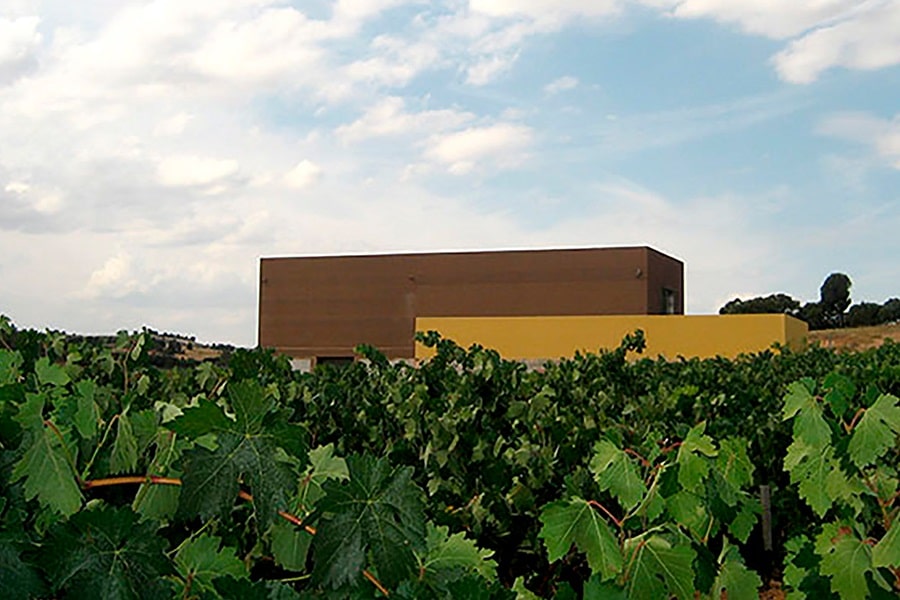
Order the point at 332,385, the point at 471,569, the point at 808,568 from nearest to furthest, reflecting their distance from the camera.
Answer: the point at 471,569 → the point at 808,568 → the point at 332,385

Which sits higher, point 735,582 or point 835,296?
point 835,296

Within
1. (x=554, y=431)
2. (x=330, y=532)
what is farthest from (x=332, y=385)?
(x=330, y=532)

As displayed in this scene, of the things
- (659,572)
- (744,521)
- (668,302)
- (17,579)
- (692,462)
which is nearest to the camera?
(17,579)

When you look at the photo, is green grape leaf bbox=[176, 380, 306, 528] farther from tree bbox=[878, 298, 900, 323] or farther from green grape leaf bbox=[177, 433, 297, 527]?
tree bbox=[878, 298, 900, 323]

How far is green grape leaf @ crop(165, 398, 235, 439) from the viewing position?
1425mm

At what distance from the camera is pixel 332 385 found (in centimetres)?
582

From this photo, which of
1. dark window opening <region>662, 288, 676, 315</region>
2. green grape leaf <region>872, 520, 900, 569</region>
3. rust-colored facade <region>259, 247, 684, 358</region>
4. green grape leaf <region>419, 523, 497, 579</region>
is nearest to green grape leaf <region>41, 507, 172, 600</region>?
green grape leaf <region>419, 523, 497, 579</region>

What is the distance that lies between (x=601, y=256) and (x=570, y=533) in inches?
1681

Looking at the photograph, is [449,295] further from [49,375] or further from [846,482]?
[49,375]

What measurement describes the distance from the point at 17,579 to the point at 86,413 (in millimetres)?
610

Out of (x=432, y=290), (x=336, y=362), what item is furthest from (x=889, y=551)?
(x=432, y=290)

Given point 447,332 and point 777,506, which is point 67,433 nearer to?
point 777,506

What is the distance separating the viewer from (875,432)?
3.12 meters

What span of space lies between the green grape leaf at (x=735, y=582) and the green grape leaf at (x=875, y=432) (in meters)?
0.64
